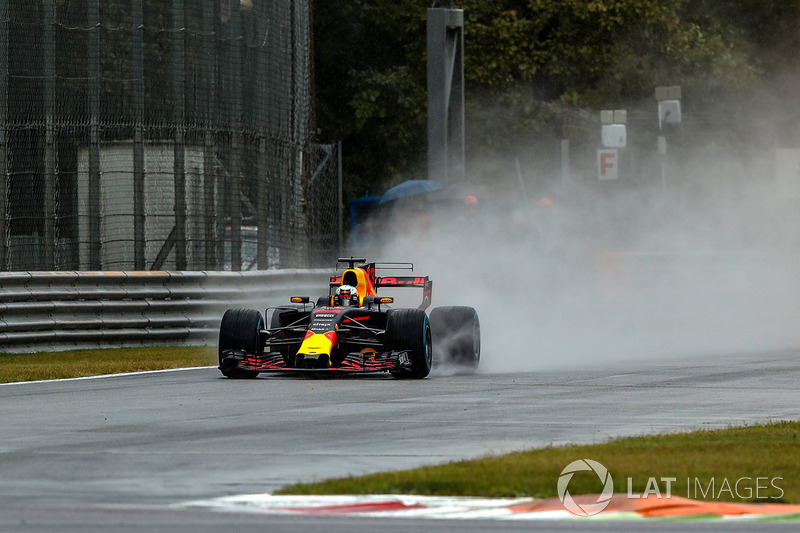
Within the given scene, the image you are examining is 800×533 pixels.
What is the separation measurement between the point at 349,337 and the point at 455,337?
159 cm

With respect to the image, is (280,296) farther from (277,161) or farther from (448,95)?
(448,95)

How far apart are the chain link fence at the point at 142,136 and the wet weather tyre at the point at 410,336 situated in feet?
22.1

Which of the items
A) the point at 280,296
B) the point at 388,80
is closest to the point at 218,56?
the point at 280,296

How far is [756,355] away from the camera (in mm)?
21250

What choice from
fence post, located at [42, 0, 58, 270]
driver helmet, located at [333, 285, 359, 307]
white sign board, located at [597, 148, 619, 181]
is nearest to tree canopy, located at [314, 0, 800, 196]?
white sign board, located at [597, 148, 619, 181]

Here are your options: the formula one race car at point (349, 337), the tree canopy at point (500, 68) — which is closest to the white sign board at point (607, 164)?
the tree canopy at point (500, 68)

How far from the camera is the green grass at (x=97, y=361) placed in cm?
1728

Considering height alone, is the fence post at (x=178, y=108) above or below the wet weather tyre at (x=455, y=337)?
above

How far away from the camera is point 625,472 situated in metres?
8.85

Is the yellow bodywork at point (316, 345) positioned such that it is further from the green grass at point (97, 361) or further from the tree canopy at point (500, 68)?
the tree canopy at point (500, 68)

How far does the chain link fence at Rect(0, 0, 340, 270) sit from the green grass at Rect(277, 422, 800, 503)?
12.8 meters

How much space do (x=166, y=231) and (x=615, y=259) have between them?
35.6ft

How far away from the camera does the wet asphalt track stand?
25.8 feet

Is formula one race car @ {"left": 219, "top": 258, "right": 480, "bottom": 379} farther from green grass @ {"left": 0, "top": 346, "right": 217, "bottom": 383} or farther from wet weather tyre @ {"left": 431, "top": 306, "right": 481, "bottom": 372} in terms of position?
green grass @ {"left": 0, "top": 346, "right": 217, "bottom": 383}
